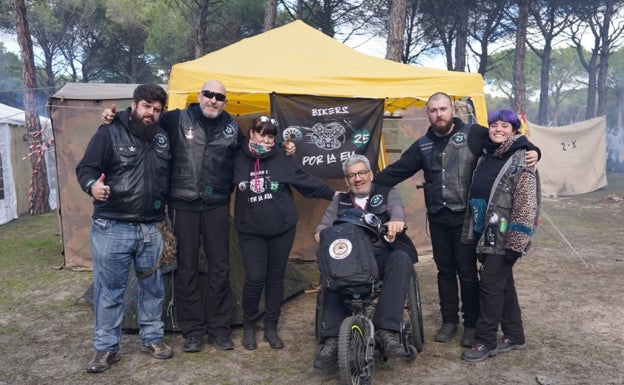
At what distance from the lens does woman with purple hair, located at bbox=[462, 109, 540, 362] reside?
3.58 meters

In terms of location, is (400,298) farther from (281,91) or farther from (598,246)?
(598,246)

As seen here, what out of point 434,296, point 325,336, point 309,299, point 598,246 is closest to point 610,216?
point 598,246

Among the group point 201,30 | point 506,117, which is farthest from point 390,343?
point 201,30

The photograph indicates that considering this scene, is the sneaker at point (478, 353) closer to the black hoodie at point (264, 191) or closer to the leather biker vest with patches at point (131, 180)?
the black hoodie at point (264, 191)

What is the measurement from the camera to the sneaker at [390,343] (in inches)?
130

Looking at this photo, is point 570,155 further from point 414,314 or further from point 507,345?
point 414,314

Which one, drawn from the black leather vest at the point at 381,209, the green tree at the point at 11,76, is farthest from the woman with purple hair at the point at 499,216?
the green tree at the point at 11,76

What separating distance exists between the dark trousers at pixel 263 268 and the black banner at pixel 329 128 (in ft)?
4.49

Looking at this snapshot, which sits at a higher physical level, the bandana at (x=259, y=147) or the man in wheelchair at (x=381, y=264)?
the bandana at (x=259, y=147)

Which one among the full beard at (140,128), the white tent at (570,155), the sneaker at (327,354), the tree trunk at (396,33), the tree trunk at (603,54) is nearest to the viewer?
the sneaker at (327,354)

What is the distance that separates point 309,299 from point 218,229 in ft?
6.14

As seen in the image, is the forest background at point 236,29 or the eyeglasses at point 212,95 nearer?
the eyeglasses at point 212,95

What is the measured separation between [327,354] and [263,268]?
2.83 feet

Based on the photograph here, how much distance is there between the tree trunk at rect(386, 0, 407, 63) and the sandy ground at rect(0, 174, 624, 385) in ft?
15.0
